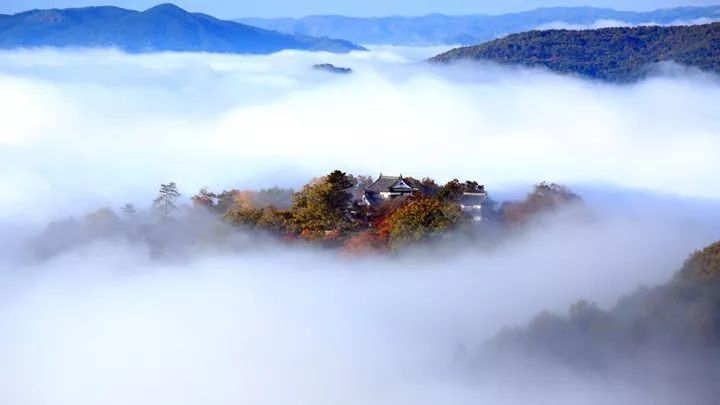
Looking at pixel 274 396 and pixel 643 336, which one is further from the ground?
pixel 643 336

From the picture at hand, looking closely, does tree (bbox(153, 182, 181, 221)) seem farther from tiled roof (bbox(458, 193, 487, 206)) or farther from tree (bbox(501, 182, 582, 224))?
tree (bbox(501, 182, 582, 224))

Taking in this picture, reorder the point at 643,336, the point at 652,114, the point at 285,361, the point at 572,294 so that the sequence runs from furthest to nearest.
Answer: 1. the point at 652,114
2. the point at 572,294
3. the point at 285,361
4. the point at 643,336

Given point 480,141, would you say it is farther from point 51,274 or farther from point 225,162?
point 51,274

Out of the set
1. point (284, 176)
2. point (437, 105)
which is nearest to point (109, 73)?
point (437, 105)

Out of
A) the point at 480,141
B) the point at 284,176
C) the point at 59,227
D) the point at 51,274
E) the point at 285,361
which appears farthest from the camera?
the point at 480,141

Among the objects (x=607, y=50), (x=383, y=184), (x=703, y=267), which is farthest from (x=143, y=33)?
(x=703, y=267)

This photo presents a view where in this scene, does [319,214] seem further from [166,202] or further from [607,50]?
[607,50]

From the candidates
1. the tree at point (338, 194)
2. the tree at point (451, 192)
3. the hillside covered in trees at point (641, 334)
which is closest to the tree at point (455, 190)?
the tree at point (451, 192)
